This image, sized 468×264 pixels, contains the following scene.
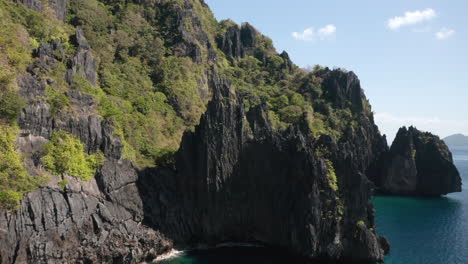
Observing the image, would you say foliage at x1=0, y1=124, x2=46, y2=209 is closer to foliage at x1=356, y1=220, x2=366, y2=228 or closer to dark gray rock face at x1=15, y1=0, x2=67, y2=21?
dark gray rock face at x1=15, y1=0, x2=67, y2=21

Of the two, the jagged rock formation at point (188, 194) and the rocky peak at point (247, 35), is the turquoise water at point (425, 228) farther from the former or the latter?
the rocky peak at point (247, 35)

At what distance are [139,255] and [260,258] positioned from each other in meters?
15.6

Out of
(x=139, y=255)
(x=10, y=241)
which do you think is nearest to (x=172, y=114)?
(x=139, y=255)

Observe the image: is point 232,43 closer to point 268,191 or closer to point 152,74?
point 152,74

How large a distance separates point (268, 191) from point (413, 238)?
81.1ft

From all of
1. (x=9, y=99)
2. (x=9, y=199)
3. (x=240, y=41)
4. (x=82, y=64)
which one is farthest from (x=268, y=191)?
(x=240, y=41)

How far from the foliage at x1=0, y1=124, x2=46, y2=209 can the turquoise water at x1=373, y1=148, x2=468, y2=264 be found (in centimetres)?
4355

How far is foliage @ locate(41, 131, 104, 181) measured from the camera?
3516cm

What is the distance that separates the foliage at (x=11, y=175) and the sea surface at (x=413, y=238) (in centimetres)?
1827

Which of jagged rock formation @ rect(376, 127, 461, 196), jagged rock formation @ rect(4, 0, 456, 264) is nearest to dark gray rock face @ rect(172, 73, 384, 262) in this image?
jagged rock formation @ rect(4, 0, 456, 264)

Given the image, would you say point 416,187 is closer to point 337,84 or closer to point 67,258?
point 337,84

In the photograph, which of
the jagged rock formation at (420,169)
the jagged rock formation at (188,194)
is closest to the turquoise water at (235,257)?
the jagged rock formation at (188,194)

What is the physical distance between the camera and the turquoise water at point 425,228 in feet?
136

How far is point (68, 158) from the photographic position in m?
35.7
